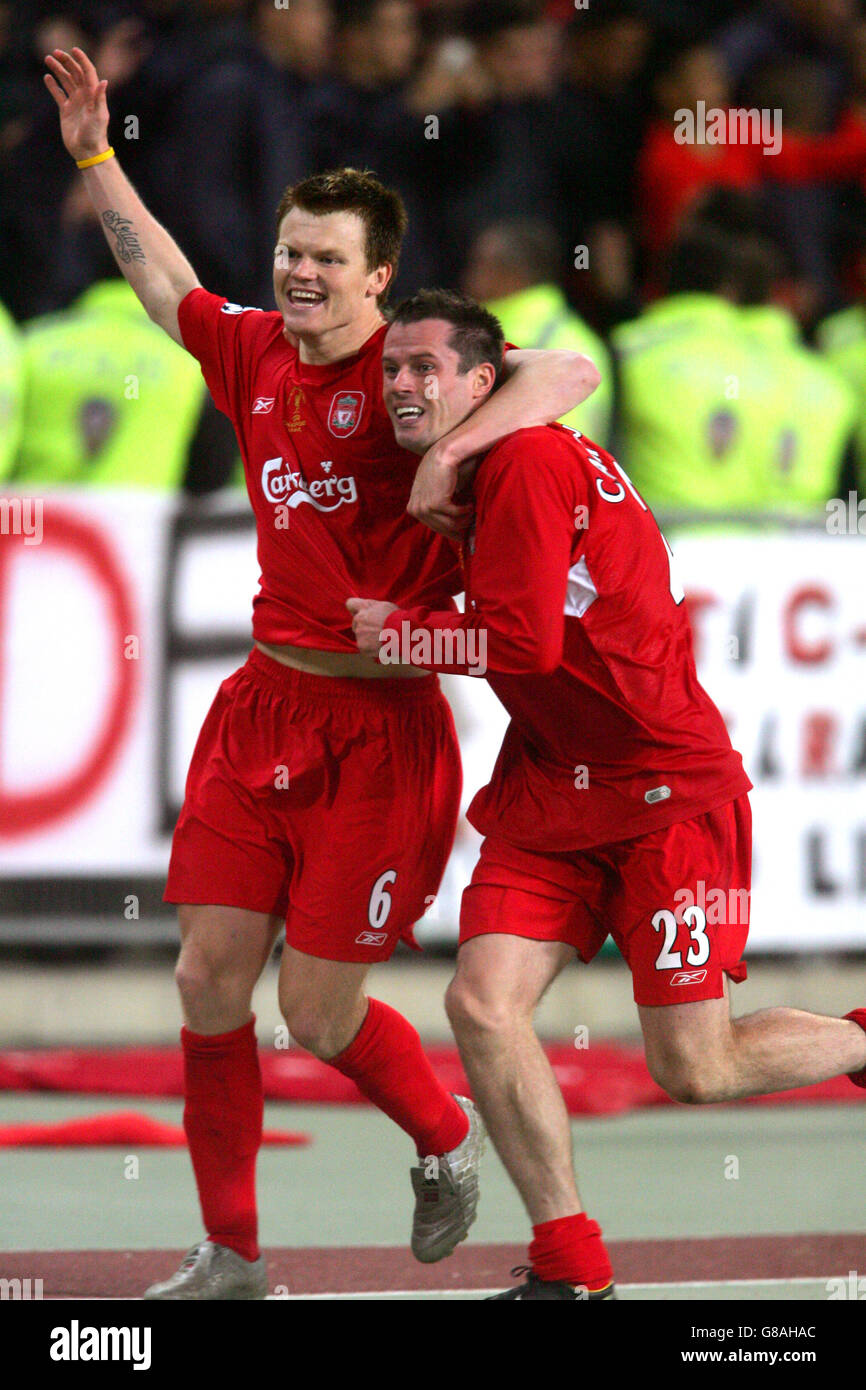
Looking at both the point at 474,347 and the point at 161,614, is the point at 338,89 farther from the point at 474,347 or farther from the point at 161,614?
the point at 474,347

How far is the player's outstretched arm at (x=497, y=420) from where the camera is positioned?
14.0 feet

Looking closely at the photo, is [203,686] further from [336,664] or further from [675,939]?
[675,939]

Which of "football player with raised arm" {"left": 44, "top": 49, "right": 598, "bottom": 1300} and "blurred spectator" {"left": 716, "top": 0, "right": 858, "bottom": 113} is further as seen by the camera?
"blurred spectator" {"left": 716, "top": 0, "right": 858, "bottom": 113}

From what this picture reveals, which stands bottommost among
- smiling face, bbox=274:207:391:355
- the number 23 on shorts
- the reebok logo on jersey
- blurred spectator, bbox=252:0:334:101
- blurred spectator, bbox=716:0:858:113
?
the number 23 on shorts

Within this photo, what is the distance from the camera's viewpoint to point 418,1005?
772 cm

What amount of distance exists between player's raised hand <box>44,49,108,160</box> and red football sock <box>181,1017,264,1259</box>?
206 centimetres

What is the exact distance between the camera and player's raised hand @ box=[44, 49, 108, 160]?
16.3 feet

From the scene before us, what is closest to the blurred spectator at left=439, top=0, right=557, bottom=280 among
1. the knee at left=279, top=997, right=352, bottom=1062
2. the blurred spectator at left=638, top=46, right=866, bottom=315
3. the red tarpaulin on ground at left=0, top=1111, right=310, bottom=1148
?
the blurred spectator at left=638, top=46, right=866, bottom=315

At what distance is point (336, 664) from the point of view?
15.6 feet

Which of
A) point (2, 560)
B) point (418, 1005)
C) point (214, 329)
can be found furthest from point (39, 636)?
point (214, 329)

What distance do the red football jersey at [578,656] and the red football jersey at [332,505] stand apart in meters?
0.32

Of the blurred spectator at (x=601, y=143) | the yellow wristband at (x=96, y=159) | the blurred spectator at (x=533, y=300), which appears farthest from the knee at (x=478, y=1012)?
the blurred spectator at (x=601, y=143)

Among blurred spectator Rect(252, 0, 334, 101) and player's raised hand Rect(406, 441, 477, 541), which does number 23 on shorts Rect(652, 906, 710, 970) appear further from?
blurred spectator Rect(252, 0, 334, 101)

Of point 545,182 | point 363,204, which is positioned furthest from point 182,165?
point 363,204
